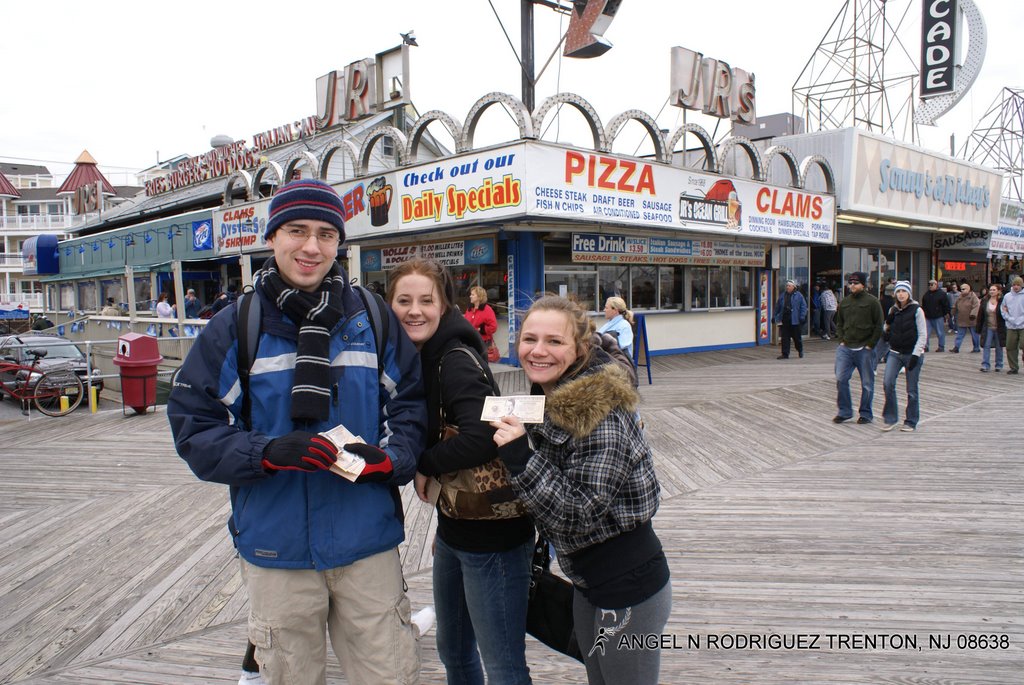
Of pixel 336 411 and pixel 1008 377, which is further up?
pixel 336 411

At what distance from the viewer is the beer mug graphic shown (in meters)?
12.4

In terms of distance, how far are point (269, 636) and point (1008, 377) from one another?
1403 cm

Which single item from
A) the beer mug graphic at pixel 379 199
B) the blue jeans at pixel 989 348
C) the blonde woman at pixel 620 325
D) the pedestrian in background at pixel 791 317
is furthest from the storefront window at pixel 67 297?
the blue jeans at pixel 989 348

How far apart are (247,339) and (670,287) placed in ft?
47.4

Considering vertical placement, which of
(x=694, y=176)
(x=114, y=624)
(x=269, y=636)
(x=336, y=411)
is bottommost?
(x=114, y=624)

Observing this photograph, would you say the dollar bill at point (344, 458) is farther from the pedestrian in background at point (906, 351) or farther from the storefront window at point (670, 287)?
the storefront window at point (670, 287)

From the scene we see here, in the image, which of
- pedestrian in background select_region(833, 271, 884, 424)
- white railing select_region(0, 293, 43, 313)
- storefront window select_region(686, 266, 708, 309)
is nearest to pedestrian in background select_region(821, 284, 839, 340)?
storefront window select_region(686, 266, 708, 309)

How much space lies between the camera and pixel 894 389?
7.98 m

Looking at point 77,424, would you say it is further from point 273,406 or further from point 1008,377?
point 1008,377

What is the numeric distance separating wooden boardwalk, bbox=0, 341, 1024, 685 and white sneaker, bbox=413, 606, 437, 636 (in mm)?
66

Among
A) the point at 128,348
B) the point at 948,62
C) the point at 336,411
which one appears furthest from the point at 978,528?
the point at 948,62

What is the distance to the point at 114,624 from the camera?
3.41m

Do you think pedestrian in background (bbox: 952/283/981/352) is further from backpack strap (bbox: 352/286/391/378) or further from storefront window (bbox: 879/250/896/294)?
backpack strap (bbox: 352/286/391/378)

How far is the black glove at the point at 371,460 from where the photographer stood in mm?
1850
